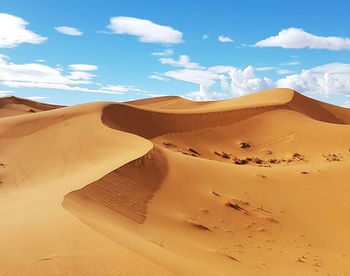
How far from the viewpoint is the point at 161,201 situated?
31.2 feet

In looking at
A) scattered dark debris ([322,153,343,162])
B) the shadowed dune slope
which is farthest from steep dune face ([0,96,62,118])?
scattered dark debris ([322,153,343,162])

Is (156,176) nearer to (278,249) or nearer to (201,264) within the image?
(278,249)

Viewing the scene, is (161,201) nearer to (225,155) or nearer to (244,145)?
(225,155)

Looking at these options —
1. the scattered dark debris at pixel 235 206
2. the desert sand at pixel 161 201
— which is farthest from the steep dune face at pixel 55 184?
the scattered dark debris at pixel 235 206

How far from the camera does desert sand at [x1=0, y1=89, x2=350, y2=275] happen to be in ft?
17.1

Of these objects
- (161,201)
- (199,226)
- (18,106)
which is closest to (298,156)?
(161,201)

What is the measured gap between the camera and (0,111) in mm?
41000

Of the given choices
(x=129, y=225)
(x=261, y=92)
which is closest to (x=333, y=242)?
(x=129, y=225)

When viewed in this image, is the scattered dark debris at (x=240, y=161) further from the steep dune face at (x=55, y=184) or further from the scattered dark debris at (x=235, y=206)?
the scattered dark debris at (x=235, y=206)

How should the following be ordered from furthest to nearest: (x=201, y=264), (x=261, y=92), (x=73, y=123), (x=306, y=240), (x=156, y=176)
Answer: (x=261, y=92) < (x=73, y=123) < (x=156, y=176) < (x=306, y=240) < (x=201, y=264)

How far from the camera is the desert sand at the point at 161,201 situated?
5.21 meters

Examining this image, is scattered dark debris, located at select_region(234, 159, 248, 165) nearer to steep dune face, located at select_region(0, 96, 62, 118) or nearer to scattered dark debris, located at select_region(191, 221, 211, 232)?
scattered dark debris, located at select_region(191, 221, 211, 232)

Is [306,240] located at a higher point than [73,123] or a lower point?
lower

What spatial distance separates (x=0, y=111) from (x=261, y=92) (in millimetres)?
30260
